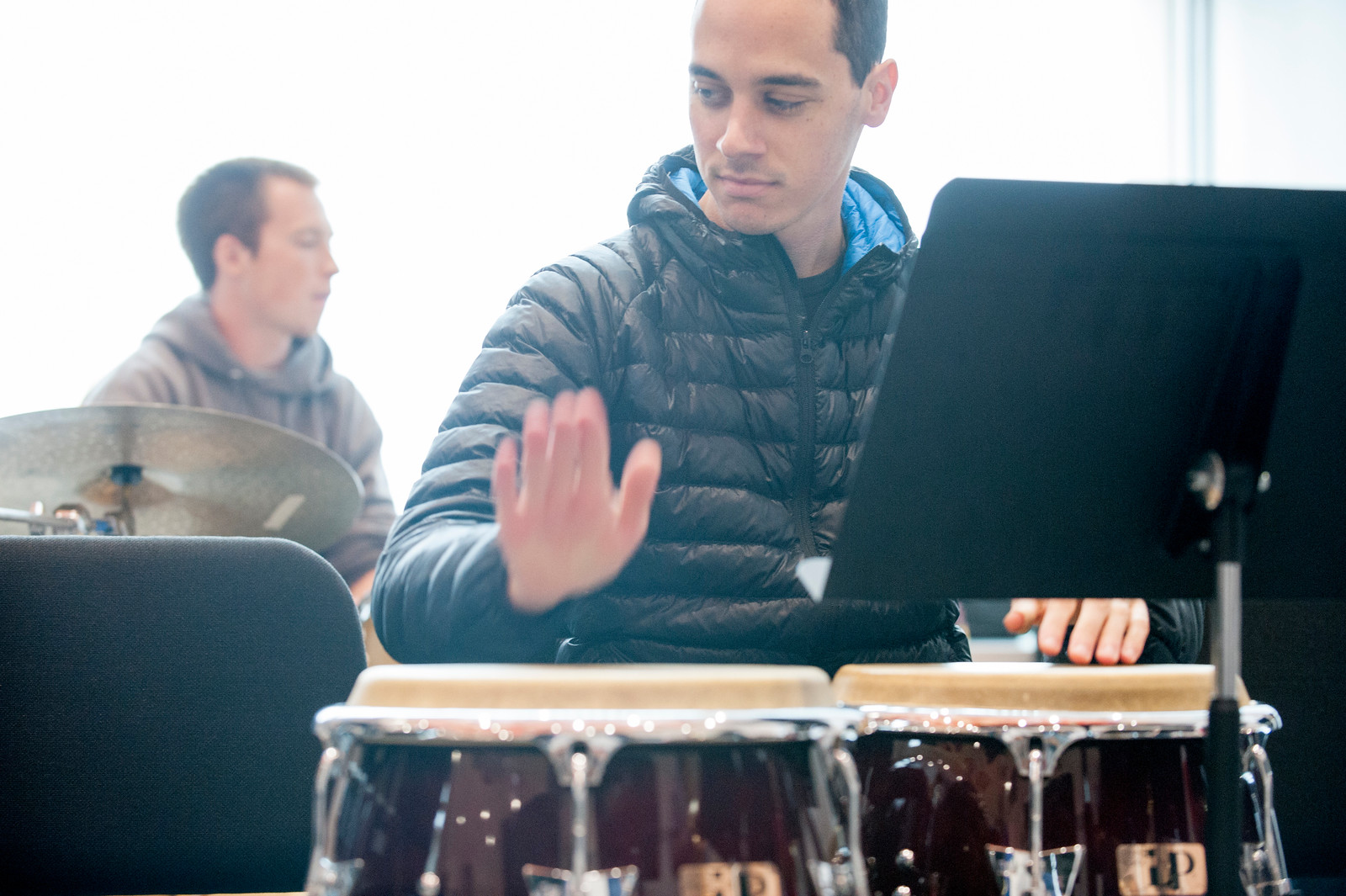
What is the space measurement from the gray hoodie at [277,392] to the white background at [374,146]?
14 cm

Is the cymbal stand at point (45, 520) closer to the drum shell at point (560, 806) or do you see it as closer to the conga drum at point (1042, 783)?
the drum shell at point (560, 806)

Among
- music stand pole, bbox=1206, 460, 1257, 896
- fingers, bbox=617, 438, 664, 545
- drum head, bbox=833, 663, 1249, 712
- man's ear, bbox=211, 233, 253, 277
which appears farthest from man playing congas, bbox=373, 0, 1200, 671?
man's ear, bbox=211, 233, 253, 277

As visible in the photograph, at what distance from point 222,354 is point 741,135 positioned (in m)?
1.90

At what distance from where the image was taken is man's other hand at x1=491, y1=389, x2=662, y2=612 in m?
0.68

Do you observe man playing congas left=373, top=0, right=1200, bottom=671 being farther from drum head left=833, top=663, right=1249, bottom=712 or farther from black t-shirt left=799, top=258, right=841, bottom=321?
drum head left=833, top=663, right=1249, bottom=712

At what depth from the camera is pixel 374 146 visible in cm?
311

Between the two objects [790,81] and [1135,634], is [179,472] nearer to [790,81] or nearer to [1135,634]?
[790,81]

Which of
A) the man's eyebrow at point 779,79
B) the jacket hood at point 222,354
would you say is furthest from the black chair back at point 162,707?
the jacket hood at point 222,354

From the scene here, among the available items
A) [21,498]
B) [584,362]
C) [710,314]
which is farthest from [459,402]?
[21,498]

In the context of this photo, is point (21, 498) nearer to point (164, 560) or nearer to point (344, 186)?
point (164, 560)

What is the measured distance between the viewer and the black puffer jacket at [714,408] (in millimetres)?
1217

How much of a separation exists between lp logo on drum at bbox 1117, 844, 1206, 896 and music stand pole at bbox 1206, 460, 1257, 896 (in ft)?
0.23

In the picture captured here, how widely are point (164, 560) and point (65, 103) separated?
2264mm

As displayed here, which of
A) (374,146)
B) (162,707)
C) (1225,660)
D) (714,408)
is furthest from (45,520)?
(374,146)
